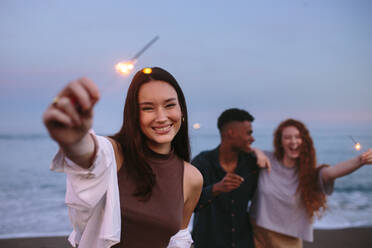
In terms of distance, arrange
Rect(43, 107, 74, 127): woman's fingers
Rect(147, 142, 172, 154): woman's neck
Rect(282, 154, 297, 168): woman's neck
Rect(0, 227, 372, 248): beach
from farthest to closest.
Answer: Rect(0, 227, 372, 248): beach
Rect(282, 154, 297, 168): woman's neck
Rect(147, 142, 172, 154): woman's neck
Rect(43, 107, 74, 127): woman's fingers

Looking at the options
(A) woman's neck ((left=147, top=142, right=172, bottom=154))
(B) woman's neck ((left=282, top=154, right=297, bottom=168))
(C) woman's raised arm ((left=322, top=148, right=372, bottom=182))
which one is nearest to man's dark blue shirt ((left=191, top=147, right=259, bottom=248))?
(B) woman's neck ((left=282, top=154, right=297, bottom=168))

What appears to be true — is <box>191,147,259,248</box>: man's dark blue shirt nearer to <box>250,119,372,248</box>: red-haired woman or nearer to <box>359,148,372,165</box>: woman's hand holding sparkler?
<box>250,119,372,248</box>: red-haired woman

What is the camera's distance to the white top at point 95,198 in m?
1.23

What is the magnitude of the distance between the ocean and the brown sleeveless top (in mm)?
2308

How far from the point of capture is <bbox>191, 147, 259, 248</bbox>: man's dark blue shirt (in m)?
3.38

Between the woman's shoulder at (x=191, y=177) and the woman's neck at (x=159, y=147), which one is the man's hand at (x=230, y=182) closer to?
the woman's shoulder at (x=191, y=177)

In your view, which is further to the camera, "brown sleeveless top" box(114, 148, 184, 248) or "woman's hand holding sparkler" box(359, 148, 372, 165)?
"woman's hand holding sparkler" box(359, 148, 372, 165)

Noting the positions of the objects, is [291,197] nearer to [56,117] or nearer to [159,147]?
[159,147]

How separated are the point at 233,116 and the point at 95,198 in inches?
107

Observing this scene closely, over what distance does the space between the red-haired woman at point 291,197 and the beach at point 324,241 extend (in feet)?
8.70

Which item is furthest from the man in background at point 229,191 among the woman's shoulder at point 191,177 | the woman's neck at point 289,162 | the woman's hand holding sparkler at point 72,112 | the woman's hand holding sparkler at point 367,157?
the woman's hand holding sparkler at point 72,112

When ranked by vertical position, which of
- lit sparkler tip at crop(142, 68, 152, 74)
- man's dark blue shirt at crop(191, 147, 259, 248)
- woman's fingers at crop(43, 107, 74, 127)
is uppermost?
lit sparkler tip at crop(142, 68, 152, 74)

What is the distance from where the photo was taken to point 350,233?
652cm

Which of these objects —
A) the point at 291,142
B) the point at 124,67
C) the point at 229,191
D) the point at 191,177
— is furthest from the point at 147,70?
the point at 291,142
